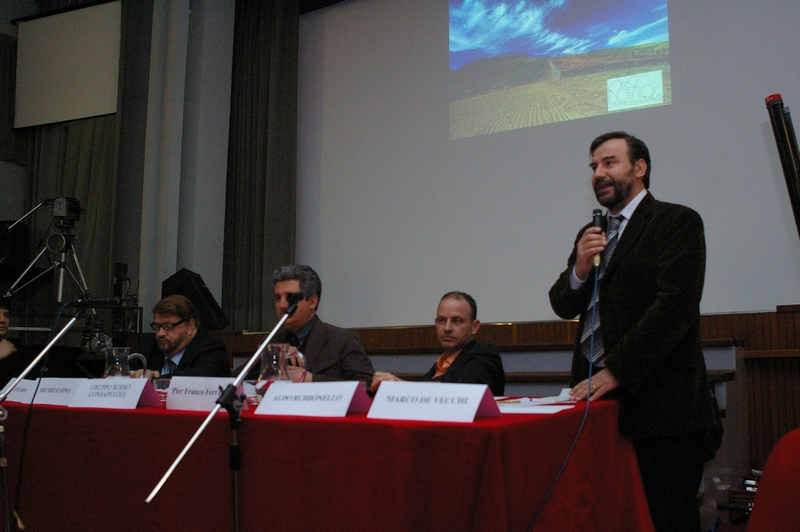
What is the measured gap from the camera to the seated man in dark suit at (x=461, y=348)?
2.34m

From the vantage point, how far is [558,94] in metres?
4.53

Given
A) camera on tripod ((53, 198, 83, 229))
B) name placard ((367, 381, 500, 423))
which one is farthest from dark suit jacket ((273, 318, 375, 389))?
camera on tripod ((53, 198, 83, 229))

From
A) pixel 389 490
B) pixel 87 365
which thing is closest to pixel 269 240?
pixel 87 365

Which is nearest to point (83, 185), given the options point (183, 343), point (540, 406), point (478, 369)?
point (183, 343)

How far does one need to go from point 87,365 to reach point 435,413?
3.86 m

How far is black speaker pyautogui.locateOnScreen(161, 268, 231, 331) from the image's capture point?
16.2 ft

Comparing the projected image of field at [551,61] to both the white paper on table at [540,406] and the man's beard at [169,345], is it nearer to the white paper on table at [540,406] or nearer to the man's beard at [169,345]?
the man's beard at [169,345]

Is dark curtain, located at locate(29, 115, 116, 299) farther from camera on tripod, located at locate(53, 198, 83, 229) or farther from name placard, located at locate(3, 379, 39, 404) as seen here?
name placard, located at locate(3, 379, 39, 404)

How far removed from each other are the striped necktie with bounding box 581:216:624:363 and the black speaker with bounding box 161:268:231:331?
3582 millimetres

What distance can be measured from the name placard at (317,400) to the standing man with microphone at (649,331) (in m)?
0.53

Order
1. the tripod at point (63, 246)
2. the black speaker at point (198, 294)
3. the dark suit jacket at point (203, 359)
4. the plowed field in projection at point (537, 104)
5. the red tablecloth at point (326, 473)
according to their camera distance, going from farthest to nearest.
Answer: the tripod at point (63, 246) < the black speaker at point (198, 294) < the plowed field in projection at point (537, 104) < the dark suit jacket at point (203, 359) < the red tablecloth at point (326, 473)

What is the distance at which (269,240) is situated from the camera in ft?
17.7

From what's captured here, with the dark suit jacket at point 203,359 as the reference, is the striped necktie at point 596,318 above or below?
above

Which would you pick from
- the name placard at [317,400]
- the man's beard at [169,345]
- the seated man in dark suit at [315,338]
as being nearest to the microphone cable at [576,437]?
the name placard at [317,400]
